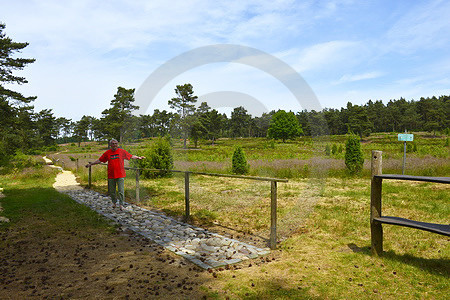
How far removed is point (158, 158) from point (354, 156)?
10440mm

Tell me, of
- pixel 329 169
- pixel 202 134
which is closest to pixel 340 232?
pixel 329 169

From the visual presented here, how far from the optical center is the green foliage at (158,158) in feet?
49.9

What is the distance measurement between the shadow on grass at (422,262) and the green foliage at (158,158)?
39.0 feet

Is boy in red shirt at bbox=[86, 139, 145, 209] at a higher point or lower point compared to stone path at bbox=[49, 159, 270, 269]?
higher

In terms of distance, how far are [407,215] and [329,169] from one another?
9.01 m

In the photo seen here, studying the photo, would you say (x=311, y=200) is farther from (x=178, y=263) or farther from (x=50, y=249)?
(x=50, y=249)

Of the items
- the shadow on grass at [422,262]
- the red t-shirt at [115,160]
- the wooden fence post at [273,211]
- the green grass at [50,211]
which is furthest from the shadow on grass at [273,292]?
A: the red t-shirt at [115,160]

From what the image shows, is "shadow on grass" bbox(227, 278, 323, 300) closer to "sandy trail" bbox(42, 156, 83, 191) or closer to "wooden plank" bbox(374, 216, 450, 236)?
"wooden plank" bbox(374, 216, 450, 236)

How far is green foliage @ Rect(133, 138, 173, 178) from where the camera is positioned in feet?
49.9

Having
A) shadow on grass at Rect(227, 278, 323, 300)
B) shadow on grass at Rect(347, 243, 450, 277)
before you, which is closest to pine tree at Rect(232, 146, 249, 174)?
shadow on grass at Rect(347, 243, 450, 277)

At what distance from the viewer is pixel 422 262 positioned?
167 inches

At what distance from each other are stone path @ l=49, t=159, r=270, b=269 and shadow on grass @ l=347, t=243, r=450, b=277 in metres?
1.91

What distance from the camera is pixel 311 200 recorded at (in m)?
9.13

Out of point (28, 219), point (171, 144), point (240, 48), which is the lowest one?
point (28, 219)
